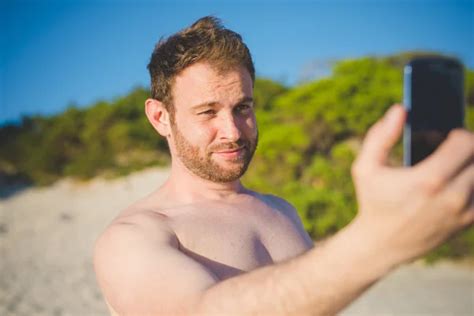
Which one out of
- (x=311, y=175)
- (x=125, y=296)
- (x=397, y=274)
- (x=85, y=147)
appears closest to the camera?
(x=125, y=296)

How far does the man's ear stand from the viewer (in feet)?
6.20

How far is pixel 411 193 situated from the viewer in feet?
2.49

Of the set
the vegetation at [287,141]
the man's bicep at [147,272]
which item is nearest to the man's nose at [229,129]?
the man's bicep at [147,272]

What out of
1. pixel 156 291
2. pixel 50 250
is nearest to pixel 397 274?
pixel 50 250

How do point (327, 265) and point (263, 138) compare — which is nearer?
point (327, 265)

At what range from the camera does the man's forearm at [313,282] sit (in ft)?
2.70

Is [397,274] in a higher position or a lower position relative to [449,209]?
lower

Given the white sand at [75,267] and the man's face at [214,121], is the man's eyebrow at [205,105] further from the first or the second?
the white sand at [75,267]

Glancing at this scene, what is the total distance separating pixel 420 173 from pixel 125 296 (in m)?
0.87

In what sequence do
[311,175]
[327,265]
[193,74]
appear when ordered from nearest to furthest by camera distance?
[327,265], [193,74], [311,175]

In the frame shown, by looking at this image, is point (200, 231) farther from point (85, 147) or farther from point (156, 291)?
point (85, 147)

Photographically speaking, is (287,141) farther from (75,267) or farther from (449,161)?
(449,161)

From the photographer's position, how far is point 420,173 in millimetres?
755

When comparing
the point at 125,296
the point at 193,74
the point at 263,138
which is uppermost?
the point at 193,74
